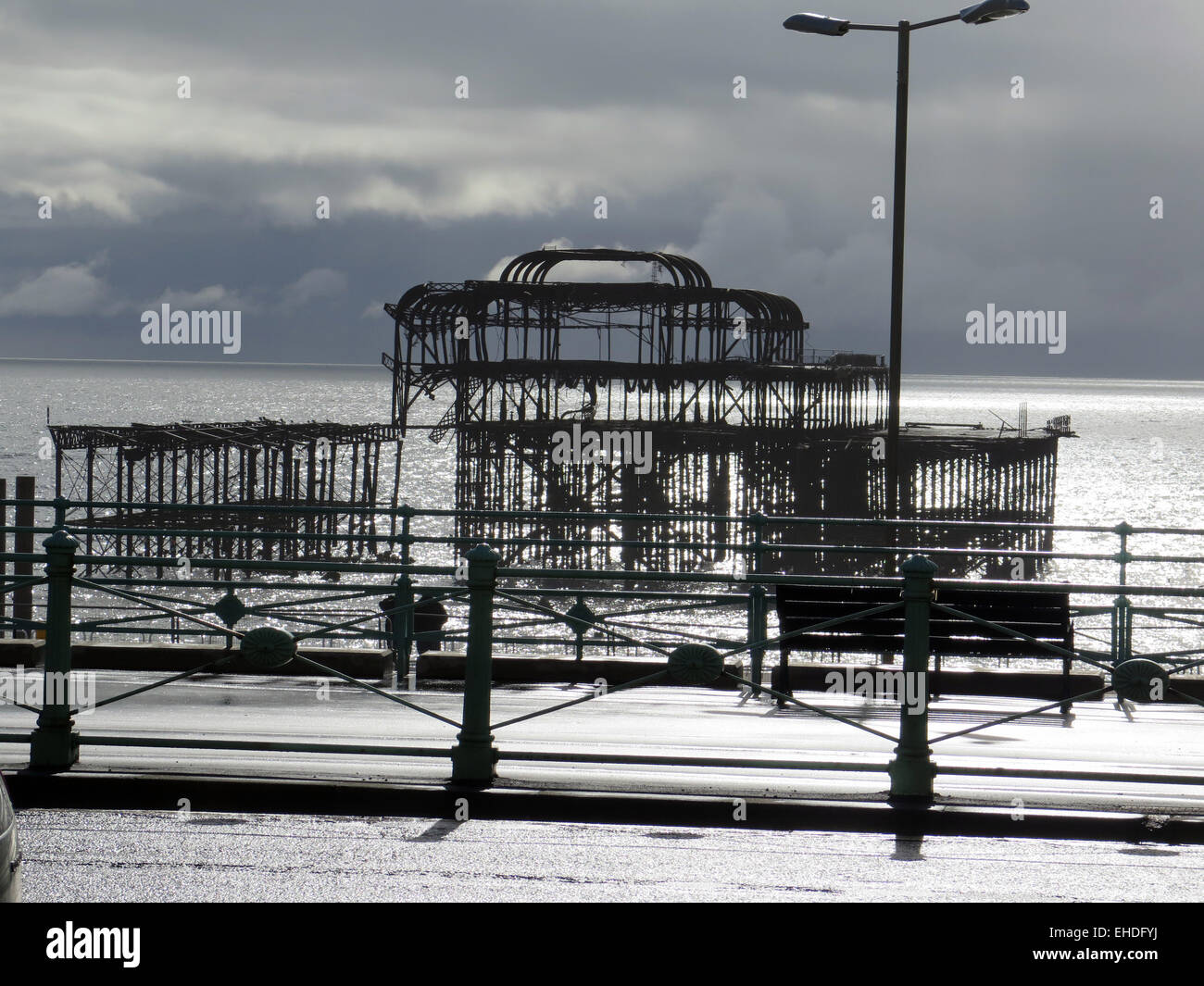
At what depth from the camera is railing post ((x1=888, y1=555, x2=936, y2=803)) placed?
676 cm

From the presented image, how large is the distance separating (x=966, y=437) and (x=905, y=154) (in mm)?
42721

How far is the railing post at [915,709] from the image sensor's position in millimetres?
6762

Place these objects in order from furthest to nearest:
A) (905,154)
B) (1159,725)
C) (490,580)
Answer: (905,154), (1159,725), (490,580)

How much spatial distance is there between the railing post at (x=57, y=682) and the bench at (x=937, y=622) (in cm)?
494

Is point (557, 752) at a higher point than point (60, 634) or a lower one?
lower

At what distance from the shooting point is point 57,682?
7.01 m

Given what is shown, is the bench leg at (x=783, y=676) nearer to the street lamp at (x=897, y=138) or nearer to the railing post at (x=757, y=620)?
the railing post at (x=757, y=620)

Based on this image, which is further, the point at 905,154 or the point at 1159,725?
the point at 905,154
